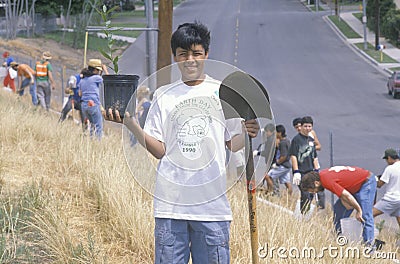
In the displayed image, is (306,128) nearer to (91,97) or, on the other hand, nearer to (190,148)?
(91,97)

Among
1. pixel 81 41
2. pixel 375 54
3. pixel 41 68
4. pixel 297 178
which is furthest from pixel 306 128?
pixel 81 41

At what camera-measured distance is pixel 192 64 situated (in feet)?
12.8

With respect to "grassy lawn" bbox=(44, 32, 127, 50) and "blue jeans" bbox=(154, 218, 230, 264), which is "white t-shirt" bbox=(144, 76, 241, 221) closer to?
"blue jeans" bbox=(154, 218, 230, 264)

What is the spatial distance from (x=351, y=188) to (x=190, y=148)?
493cm

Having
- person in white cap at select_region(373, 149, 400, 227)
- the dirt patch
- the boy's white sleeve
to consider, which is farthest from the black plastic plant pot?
the dirt patch

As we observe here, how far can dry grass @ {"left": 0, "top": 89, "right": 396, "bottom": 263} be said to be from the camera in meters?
4.91

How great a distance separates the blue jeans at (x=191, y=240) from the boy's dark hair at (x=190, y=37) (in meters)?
0.96

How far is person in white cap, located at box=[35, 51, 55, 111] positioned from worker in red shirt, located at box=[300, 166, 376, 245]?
9275mm

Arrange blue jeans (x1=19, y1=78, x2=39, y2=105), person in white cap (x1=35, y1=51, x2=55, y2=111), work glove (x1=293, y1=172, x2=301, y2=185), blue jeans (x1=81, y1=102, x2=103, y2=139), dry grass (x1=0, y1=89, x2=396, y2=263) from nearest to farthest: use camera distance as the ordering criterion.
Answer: dry grass (x1=0, y1=89, x2=396, y2=263) → work glove (x1=293, y1=172, x2=301, y2=185) → blue jeans (x1=81, y1=102, x2=103, y2=139) → person in white cap (x1=35, y1=51, x2=55, y2=111) → blue jeans (x1=19, y1=78, x2=39, y2=105)

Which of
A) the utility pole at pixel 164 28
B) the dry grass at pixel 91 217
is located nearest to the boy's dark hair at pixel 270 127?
the dry grass at pixel 91 217

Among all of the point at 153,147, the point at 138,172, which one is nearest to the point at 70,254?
the point at 138,172

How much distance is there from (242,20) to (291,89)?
2665 centimetres

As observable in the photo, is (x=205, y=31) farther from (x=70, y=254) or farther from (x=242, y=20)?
(x=242, y=20)

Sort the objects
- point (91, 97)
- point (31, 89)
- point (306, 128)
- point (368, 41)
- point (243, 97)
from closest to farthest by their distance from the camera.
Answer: point (243, 97), point (306, 128), point (91, 97), point (31, 89), point (368, 41)
